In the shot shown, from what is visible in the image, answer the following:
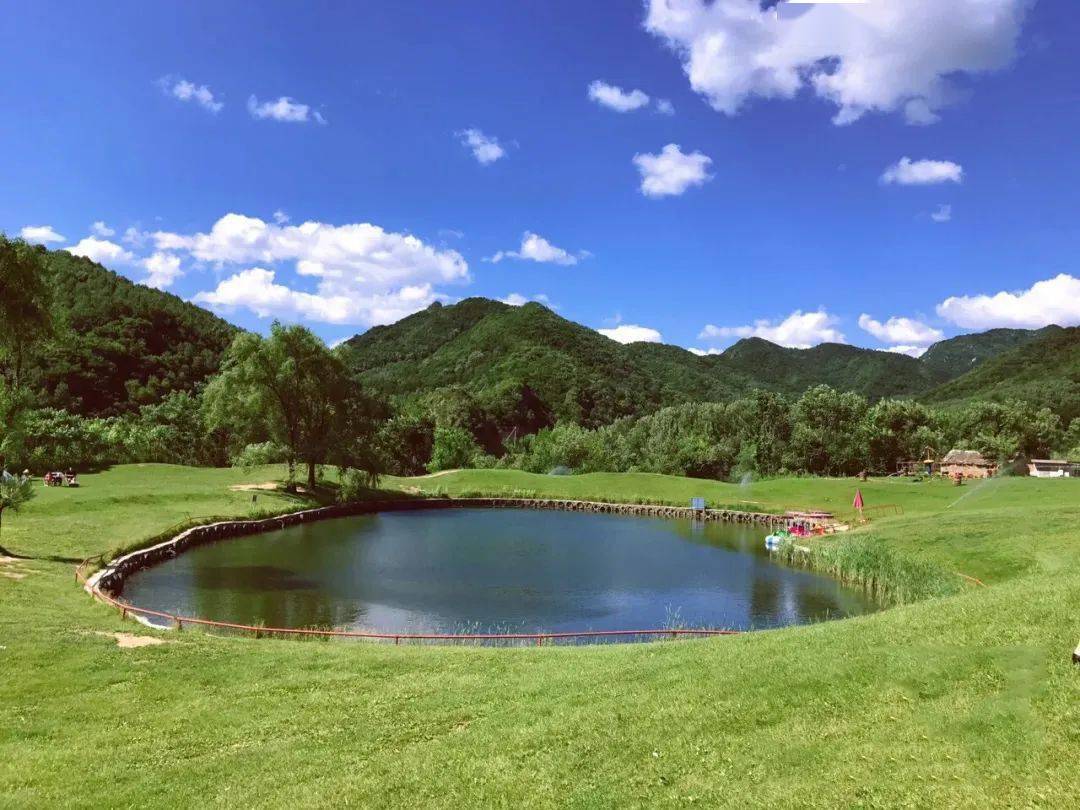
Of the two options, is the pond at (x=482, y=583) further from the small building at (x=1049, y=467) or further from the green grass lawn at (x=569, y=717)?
the small building at (x=1049, y=467)

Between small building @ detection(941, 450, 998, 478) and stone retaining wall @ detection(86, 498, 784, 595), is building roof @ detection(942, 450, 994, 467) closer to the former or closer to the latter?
small building @ detection(941, 450, 998, 478)

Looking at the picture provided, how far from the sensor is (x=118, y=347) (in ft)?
330

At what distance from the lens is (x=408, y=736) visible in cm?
1300

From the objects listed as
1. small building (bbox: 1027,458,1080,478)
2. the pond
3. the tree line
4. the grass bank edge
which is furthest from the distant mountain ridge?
small building (bbox: 1027,458,1080,478)

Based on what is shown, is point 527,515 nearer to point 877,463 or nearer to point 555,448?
point 555,448

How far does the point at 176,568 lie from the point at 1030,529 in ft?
146

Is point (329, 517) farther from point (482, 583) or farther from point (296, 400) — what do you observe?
point (482, 583)

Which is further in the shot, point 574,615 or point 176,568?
point 176,568

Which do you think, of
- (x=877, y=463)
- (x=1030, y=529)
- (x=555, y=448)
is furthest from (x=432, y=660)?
(x=877, y=463)

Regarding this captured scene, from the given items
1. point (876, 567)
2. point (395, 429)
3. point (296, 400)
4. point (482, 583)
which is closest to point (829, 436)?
point (395, 429)

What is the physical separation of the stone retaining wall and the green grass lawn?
517 inches

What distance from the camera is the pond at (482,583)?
97.8 ft

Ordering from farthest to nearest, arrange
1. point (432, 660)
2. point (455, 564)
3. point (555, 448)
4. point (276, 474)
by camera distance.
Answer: point (555, 448), point (276, 474), point (455, 564), point (432, 660)

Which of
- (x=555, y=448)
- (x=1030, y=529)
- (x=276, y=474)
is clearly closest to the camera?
(x=1030, y=529)
